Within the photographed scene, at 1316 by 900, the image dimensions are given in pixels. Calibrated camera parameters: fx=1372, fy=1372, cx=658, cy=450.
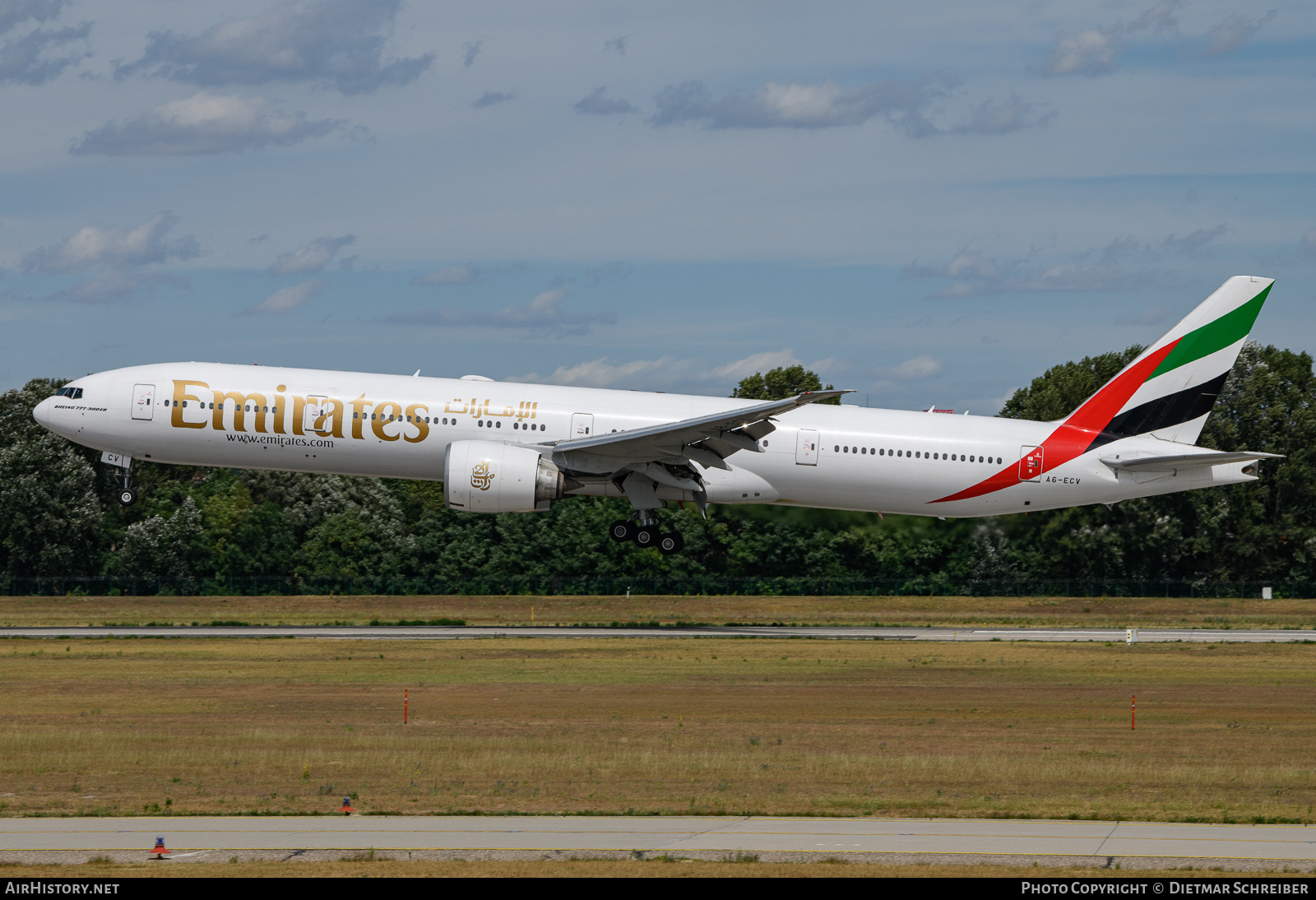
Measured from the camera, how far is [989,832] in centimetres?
1712

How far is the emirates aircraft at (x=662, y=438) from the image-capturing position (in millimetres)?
39969

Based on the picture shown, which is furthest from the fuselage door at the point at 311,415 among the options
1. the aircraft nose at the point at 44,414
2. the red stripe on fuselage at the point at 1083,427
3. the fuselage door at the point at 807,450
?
the red stripe on fuselage at the point at 1083,427

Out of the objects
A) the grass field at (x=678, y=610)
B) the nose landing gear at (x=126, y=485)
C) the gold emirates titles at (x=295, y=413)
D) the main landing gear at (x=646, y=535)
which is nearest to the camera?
the gold emirates titles at (x=295, y=413)

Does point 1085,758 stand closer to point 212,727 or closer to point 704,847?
point 704,847

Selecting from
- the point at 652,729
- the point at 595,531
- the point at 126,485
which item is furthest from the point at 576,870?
the point at 595,531

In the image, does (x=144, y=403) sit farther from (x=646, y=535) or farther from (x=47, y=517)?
(x=47, y=517)

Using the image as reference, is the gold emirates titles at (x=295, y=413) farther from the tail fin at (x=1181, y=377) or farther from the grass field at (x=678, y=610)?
the tail fin at (x=1181, y=377)

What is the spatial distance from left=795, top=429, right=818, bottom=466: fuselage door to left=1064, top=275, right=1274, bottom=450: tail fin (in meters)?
8.52

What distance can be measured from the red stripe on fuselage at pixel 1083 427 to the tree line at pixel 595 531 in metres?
15.6

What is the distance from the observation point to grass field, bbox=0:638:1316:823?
20.1 metres

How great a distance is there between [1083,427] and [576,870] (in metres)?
33.1

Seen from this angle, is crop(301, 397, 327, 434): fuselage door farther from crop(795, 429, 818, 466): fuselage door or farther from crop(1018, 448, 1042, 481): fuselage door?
crop(1018, 448, 1042, 481): fuselage door

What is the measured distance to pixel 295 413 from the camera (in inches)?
1571
